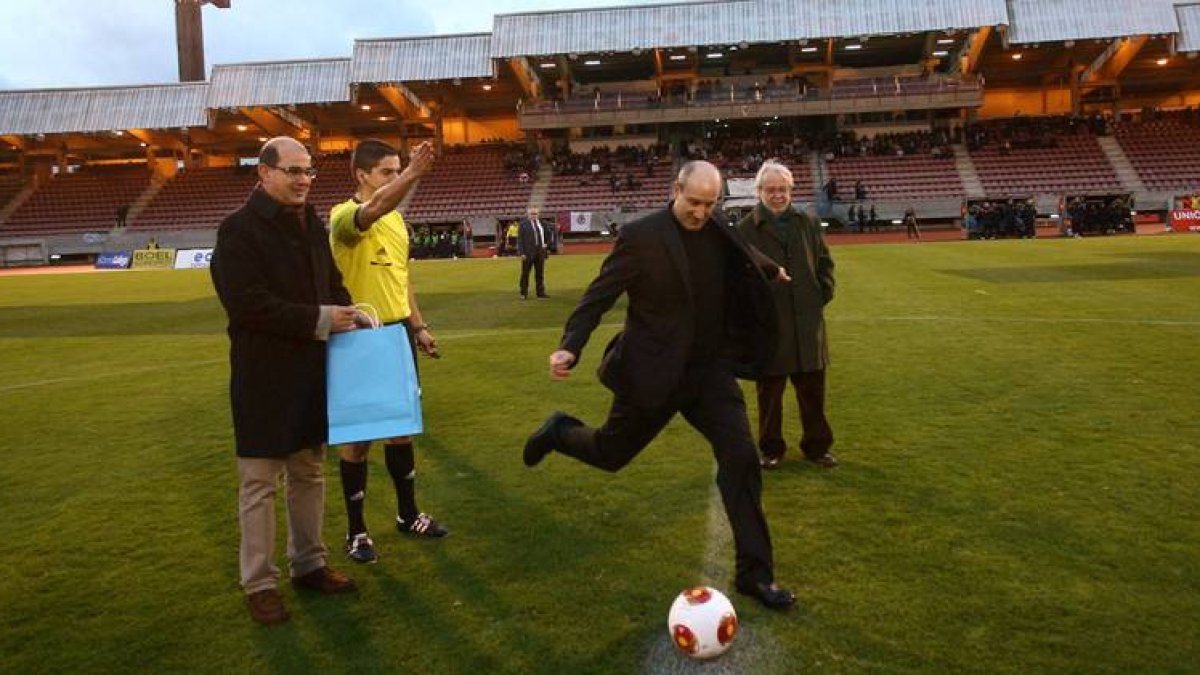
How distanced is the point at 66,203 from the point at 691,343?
188 feet

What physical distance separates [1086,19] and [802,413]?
46055 millimetres

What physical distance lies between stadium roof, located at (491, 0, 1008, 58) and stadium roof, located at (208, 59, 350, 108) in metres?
9.20

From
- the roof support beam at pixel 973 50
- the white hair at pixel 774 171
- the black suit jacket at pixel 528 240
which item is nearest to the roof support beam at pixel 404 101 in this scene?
the roof support beam at pixel 973 50

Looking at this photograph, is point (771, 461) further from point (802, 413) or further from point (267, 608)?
point (267, 608)

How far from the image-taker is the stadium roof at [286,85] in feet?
156

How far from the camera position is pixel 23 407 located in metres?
8.85

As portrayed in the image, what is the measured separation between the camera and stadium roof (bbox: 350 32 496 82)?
4612 centimetres

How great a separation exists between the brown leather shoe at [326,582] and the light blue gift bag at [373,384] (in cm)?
80

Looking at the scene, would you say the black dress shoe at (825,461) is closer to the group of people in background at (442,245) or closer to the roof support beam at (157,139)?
the group of people in background at (442,245)

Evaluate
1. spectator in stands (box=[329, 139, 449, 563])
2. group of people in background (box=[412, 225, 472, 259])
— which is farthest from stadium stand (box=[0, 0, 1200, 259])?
spectator in stands (box=[329, 139, 449, 563])

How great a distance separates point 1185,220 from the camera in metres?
33.2

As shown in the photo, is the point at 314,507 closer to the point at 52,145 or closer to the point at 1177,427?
the point at 1177,427

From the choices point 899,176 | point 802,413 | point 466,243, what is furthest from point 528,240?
point 899,176

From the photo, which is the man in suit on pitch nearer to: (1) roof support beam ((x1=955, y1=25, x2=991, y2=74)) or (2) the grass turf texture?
(2) the grass turf texture
